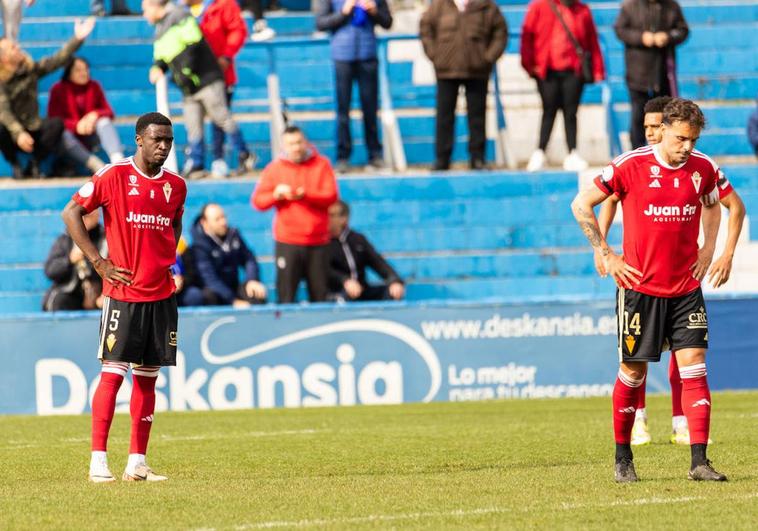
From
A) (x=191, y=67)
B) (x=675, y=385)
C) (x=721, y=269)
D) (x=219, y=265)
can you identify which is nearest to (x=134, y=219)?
(x=721, y=269)

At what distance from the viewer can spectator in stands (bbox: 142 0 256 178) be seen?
16906 mm

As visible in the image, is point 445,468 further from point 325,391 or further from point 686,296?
point 325,391

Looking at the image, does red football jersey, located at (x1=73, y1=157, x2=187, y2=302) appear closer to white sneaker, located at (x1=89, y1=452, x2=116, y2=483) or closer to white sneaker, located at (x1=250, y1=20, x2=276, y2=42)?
white sneaker, located at (x1=89, y1=452, x2=116, y2=483)

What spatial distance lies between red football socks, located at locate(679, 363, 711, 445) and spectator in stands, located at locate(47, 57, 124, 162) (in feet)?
35.8

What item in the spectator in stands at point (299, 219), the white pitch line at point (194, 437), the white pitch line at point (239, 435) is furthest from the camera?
the spectator in stands at point (299, 219)

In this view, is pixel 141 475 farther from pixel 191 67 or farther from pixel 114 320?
pixel 191 67

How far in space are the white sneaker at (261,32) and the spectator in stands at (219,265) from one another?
404 cm

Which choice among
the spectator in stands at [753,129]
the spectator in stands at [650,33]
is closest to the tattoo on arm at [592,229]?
the spectator in stands at [650,33]

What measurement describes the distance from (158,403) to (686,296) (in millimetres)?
7199

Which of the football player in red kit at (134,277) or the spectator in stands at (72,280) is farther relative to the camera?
the spectator in stands at (72,280)

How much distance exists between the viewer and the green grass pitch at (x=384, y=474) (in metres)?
6.63

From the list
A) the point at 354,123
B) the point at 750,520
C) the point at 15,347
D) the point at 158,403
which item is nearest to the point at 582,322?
the point at 158,403

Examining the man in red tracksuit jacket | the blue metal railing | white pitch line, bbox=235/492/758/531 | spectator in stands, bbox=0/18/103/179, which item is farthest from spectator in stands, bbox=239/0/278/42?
white pitch line, bbox=235/492/758/531

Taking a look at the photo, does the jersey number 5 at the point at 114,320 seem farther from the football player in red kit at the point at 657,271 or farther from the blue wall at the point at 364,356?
the blue wall at the point at 364,356
